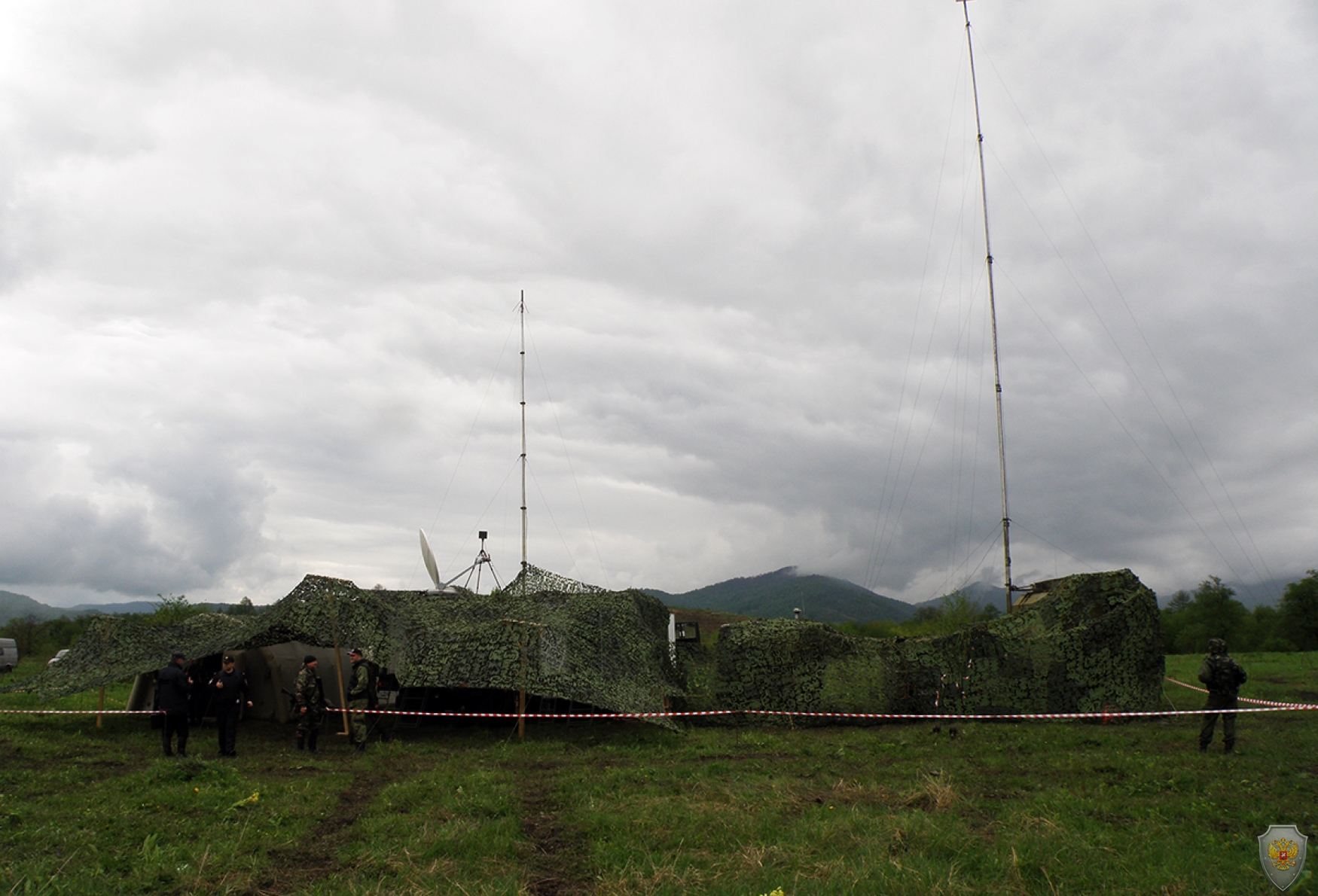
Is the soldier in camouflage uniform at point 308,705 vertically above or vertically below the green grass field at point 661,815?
above

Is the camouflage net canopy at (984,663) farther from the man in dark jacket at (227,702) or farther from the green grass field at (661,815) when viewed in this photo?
the man in dark jacket at (227,702)

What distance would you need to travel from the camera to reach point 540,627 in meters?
17.5

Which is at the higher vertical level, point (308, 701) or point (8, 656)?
point (308, 701)

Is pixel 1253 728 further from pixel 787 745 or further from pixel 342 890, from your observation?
pixel 342 890

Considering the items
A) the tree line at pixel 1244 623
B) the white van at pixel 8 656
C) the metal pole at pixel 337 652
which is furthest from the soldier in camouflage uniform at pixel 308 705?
the tree line at pixel 1244 623

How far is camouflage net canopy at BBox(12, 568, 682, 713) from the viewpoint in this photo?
17.2 m

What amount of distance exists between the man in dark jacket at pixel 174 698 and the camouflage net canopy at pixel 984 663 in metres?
12.0

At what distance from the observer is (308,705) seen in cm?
1562

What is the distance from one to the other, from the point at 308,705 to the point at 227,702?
1.43 metres

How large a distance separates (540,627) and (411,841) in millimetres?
8538

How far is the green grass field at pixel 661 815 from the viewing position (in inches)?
303

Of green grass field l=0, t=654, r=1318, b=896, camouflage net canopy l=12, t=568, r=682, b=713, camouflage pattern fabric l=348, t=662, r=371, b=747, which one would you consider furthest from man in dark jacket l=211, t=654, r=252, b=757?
camouflage net canopy l=12, t=568, r=682, b=713

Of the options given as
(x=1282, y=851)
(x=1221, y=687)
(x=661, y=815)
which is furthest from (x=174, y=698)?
(x=1221, y=687)

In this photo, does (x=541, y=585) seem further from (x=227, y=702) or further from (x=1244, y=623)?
(x=1244, y=623)
